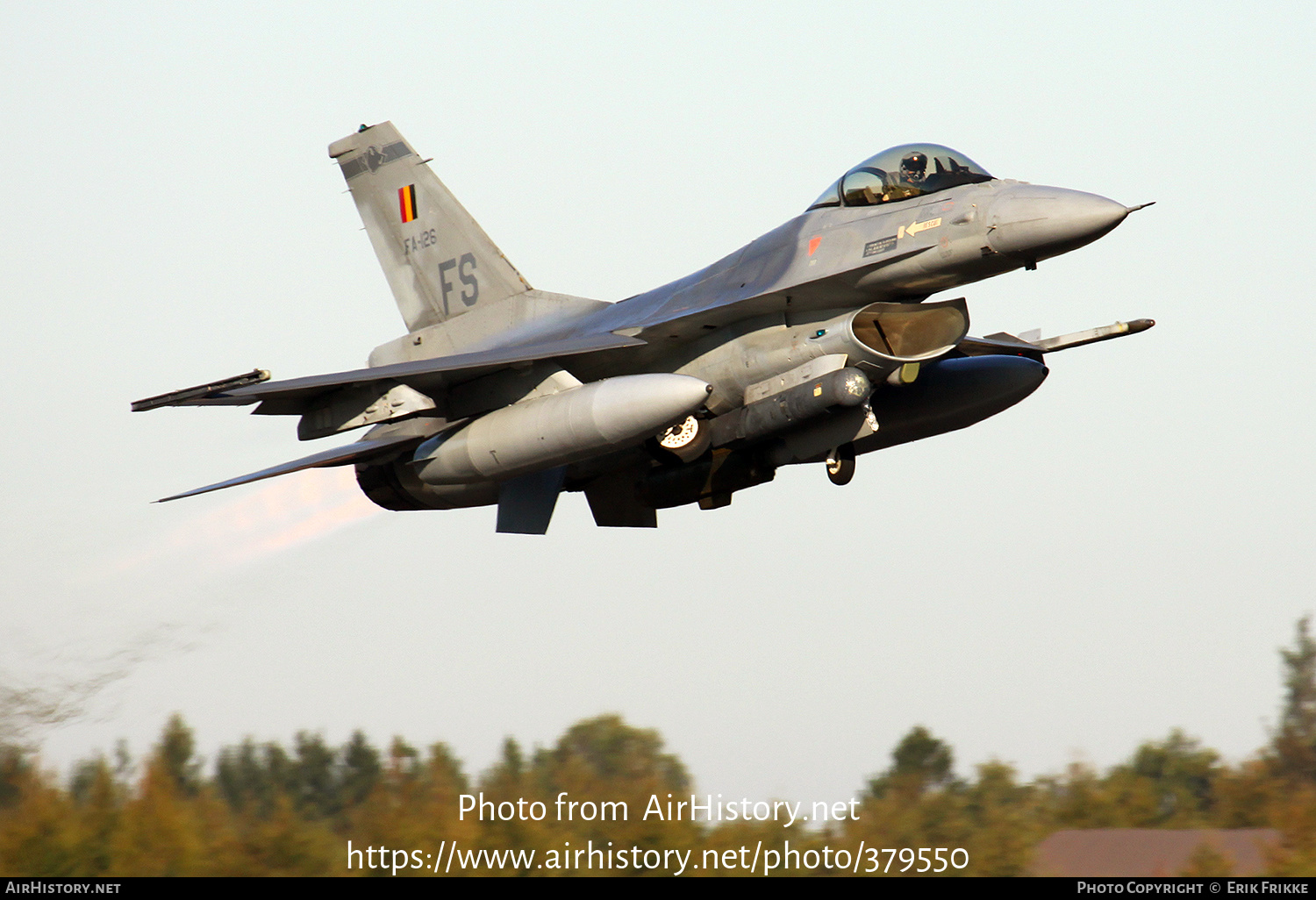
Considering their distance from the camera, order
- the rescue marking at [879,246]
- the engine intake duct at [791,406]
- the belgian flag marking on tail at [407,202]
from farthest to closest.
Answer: the belgian flag marking on tail at [407,202]
the rescue marking at [879,246]
the engine intake duct at [791,406]

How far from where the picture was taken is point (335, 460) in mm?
15992

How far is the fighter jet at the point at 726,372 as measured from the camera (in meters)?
13.3

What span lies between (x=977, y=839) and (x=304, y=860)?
718cm

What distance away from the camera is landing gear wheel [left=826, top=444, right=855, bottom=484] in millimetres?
14578

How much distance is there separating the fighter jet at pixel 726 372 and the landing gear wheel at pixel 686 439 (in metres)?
0.02

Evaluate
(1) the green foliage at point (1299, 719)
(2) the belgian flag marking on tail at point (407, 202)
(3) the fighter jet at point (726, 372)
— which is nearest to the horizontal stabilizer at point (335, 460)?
(3) the fighter jet at point (726, 372)

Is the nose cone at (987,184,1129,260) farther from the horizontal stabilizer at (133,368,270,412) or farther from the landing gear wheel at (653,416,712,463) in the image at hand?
the horizontal stabilizer at (133,368,270,412)

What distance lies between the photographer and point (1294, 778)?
19656mm

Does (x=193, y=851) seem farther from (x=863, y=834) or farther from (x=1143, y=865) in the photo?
(x=1143, y=865)

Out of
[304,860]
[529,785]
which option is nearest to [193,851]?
[304,860]

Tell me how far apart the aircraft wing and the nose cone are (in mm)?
3764

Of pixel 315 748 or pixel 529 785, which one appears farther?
pixel 315 748

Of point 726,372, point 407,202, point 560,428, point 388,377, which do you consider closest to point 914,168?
point 726,372

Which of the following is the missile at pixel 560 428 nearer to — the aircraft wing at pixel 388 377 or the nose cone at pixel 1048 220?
the aircraft wing at pixel 388 377
